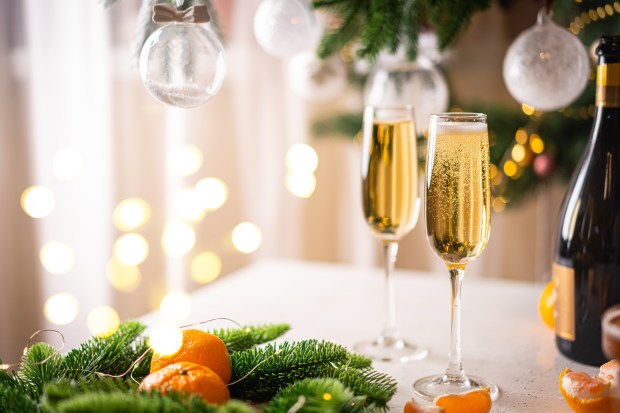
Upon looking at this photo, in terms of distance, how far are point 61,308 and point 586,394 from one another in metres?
1.59

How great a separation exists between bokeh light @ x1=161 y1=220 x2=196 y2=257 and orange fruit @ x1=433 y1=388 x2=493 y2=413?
4.89 ft

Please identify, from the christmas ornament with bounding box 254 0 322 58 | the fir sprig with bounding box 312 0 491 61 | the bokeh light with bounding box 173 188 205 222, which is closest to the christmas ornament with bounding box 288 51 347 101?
the fir sprig with bounding box 312 0 491 61

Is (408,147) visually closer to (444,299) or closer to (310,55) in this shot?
(444,299)

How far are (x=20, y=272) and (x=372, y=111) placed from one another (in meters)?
1.33

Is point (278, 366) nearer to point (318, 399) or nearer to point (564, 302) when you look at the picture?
point (318, 399)

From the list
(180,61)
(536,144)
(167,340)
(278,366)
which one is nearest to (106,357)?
(167,340)

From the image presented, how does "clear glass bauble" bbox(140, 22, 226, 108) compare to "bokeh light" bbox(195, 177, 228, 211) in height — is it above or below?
above

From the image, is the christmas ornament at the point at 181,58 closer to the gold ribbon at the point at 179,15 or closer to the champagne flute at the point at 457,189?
the gold ribbon at the point at 179,15

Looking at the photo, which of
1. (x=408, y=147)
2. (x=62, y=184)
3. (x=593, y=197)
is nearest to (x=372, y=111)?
(x=408, y=147)

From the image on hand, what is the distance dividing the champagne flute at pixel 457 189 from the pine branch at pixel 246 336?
0.63 feet

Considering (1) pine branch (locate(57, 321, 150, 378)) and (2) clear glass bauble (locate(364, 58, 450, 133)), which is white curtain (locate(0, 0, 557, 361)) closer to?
(2) clear glass bauble (locate(364, 58, 450, 133))

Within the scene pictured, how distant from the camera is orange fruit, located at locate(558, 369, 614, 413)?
69 cm

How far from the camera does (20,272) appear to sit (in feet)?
6.25

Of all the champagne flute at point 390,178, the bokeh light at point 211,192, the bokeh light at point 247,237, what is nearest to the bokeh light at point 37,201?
the bokeh light at point 211,192
